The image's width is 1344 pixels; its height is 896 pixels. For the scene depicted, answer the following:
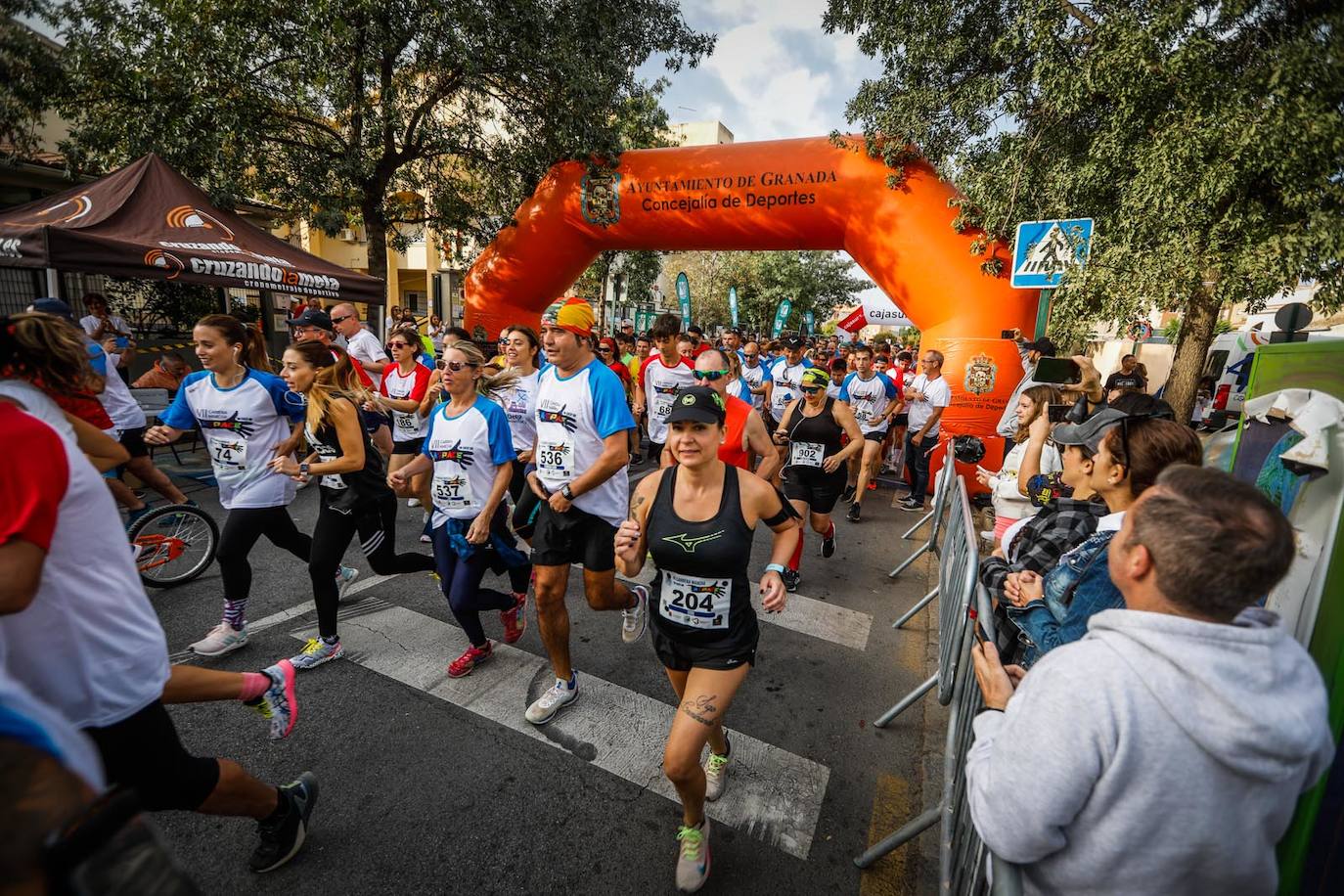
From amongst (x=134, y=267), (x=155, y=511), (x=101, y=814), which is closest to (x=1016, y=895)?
(x=101, y=814)

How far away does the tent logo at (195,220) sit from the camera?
7.83m

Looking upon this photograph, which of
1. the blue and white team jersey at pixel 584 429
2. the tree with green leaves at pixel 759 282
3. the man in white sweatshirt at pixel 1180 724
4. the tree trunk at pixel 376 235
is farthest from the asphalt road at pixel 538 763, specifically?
the tree with green leaves at pixel 759 282

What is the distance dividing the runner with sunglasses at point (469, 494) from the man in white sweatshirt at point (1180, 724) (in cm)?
288

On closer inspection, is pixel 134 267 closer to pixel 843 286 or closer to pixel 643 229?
pixel 643 229

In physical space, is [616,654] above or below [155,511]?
below

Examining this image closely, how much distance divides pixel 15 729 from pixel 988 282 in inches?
358

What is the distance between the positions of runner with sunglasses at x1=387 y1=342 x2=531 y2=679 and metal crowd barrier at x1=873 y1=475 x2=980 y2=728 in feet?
7.87

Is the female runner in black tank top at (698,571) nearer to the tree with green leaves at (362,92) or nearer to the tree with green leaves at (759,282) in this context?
the tree with green leaves at (362,92)

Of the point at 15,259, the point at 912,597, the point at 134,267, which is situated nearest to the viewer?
the point at 912,597

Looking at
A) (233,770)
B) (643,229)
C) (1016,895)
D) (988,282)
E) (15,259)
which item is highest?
(643,229)

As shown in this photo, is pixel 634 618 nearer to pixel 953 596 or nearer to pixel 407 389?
pixel 953 596

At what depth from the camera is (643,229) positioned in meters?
9.96

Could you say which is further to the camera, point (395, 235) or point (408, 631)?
point (395, 235)

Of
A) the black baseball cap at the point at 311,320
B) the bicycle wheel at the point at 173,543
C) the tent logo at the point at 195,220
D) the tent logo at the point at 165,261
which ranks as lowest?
the bicycle wheel at the point at 173,543
